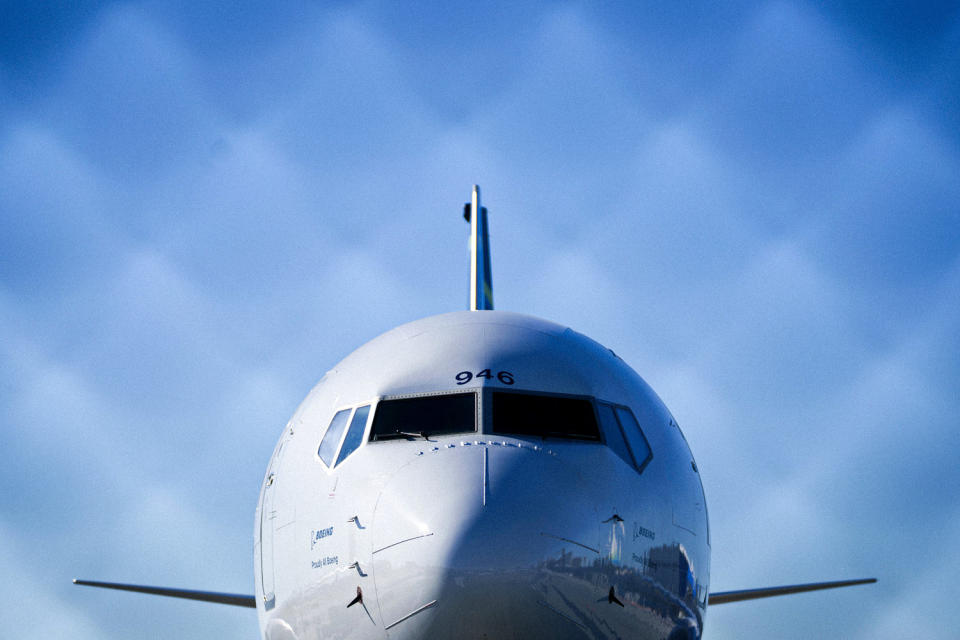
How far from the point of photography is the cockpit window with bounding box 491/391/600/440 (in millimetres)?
7207

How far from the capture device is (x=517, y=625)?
19.7 feet

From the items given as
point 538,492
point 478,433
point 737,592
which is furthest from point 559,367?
point 737,592

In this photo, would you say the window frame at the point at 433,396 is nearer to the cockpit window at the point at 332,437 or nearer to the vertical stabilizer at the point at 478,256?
the cockpit window at the point at 332,437

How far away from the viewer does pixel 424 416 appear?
7445mm

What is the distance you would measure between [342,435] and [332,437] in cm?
17

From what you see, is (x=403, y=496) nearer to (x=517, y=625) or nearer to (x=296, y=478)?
(x=517, y=625)

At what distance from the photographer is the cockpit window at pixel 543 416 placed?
7207mm

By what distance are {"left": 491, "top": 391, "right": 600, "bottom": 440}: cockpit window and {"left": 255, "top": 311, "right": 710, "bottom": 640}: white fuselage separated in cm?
4

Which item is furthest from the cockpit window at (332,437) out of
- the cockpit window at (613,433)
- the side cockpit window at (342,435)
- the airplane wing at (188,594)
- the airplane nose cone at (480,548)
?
the airplane wing at (188,594)

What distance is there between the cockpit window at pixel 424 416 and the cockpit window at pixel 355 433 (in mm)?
119

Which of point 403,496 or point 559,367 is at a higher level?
point 559,367

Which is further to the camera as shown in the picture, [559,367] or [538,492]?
[559,367]

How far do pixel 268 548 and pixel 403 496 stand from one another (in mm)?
2284

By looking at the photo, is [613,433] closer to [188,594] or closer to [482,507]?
[482,507]
